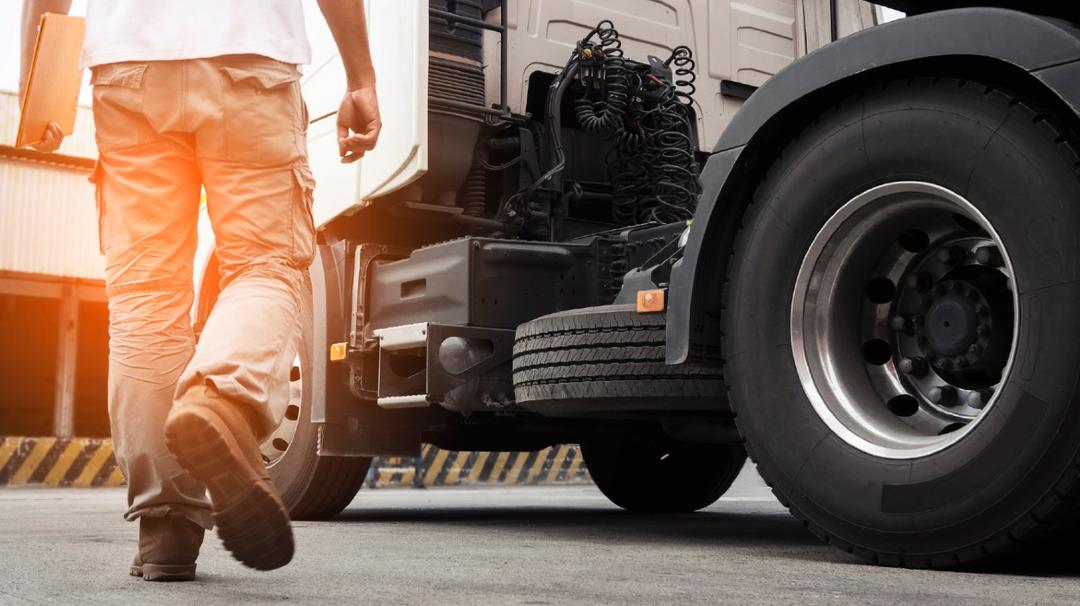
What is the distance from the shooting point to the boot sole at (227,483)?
2289 millimetres

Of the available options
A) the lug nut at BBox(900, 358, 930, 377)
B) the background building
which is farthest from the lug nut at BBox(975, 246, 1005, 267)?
the background building

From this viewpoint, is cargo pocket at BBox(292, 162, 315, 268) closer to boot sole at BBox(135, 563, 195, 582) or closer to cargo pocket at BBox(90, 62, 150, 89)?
cargo pocket at BBox(90, 62, 150, 89)

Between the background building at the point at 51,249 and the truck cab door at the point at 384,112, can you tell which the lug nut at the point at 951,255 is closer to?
the truck cab door at the point at 384,112

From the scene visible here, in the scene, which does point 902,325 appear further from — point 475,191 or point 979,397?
point 475,191

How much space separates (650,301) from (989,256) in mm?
932

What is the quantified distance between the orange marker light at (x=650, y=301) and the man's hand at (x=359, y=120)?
2.92 ft

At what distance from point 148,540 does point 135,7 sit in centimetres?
112

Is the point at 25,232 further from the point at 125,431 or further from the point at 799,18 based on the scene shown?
the point at 125,431

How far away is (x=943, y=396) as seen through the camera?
285 cm

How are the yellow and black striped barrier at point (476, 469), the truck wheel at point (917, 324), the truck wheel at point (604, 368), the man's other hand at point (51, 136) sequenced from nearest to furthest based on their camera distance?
1. the truck wheel at point (917, 324)
2. the man's other hand at point (51, 136)
3. the truck wheel at point (604, 368)
4. the yellow and black striped barrier at point (476, 469)

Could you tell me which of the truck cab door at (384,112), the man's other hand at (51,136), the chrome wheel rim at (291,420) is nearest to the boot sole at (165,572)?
the man's other hand at (51,136)

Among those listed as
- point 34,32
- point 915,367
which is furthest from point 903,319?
point 34,32

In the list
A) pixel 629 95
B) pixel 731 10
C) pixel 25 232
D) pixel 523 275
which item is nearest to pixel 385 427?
pixel 523 275

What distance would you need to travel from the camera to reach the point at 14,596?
2402 millimetres
